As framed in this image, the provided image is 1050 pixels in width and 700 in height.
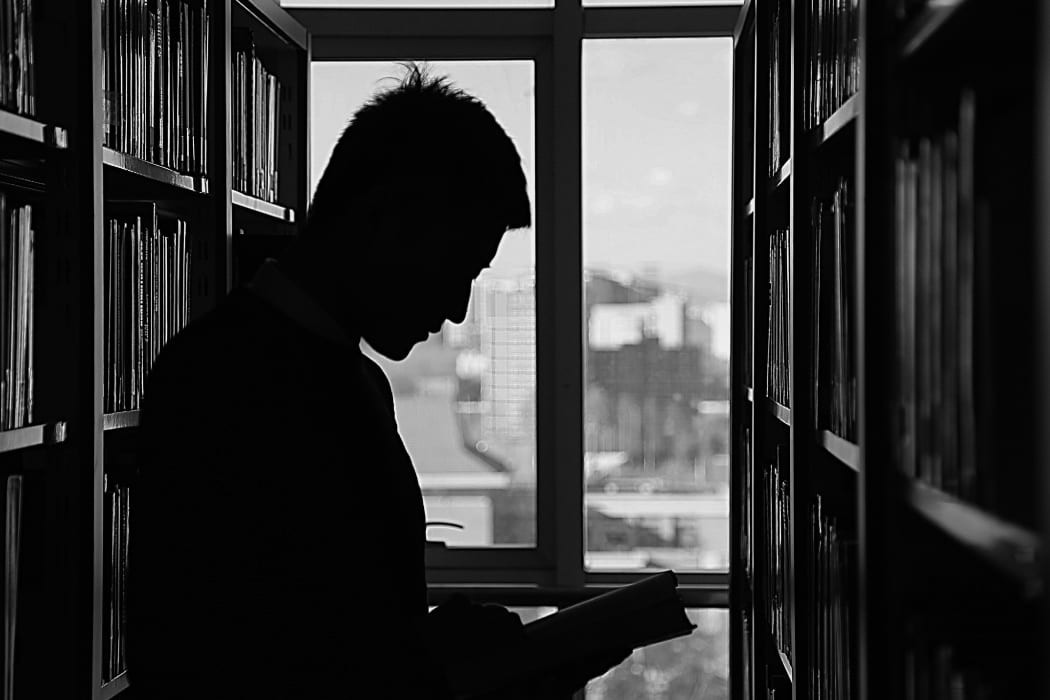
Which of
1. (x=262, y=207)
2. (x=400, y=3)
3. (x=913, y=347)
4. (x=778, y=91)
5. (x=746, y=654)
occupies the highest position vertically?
(x=400, y=3)

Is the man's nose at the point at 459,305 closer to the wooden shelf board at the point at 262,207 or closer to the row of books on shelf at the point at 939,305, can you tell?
the row of books on shelf at the point at 939,305

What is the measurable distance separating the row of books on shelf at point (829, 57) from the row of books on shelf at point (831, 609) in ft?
1.87

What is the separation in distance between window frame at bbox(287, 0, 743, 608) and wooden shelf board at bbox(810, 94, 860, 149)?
1.50 metres

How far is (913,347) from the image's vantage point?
0.96m

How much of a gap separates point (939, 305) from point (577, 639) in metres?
0.63

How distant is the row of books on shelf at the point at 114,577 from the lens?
1.77m

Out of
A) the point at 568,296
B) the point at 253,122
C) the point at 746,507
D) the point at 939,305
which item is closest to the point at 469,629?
the point at 939,305

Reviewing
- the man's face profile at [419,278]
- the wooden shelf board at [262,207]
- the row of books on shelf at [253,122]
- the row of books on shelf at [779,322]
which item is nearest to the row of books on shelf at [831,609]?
the row of books on shelf at [779,322]

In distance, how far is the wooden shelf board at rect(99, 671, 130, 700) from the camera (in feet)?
5.68

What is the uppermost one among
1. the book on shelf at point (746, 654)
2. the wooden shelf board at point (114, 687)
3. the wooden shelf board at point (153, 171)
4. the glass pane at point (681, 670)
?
the wooden shelf board at point (153, 171)

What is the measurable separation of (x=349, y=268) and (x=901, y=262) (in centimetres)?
62

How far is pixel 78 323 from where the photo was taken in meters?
1.58

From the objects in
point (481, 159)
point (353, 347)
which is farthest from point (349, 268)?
point (481, 159)

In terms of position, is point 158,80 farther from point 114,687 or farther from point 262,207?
point 114,687
